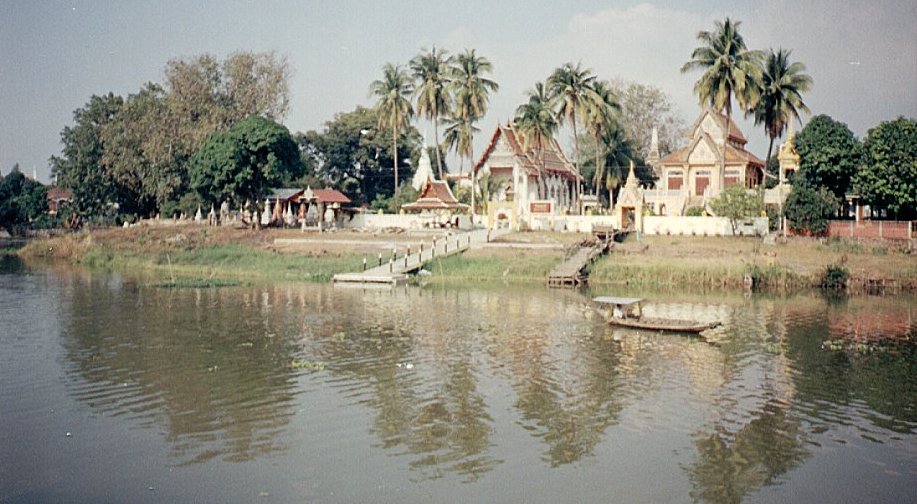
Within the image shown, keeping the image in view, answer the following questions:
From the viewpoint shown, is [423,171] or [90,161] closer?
[90,161]

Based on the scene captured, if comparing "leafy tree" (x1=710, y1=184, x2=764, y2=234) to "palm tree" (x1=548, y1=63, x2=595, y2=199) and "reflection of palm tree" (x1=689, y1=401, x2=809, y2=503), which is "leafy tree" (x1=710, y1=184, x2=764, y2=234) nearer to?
"palm tree" (x1=548, y1=63, x2=595, y2=199)

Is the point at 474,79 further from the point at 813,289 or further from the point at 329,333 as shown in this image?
the point at 329,333

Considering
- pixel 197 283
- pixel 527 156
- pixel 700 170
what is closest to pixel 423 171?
pixel 527 156

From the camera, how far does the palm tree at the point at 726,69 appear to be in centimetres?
6016

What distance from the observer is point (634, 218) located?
6184 centimetres

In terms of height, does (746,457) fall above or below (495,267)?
below

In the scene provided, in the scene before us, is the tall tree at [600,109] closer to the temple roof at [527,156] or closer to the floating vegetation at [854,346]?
the temple roof at [527,156]

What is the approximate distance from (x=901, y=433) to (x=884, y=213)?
47.3 m

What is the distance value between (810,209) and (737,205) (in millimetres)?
4399

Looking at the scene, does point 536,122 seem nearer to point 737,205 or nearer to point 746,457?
point 737,205

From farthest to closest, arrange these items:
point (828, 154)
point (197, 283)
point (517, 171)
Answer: point (517, 171) < point (828, 154) < point (197, 283)

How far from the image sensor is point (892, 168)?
50.4 m

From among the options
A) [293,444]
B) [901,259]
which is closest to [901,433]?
[293,444]

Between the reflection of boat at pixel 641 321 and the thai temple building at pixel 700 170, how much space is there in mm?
35798
